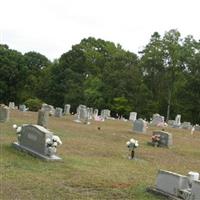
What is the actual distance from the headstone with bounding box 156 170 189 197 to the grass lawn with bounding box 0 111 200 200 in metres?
0.33

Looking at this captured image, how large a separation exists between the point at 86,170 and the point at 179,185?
12.0ft

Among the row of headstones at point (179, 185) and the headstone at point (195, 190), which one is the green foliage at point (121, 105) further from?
the headstone at point (195, 190)

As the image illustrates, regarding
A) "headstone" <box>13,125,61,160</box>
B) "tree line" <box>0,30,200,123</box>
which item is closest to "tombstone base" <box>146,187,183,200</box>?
"headstone" <box>13,125,61,160</box>

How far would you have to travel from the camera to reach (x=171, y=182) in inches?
434

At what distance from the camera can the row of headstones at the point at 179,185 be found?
10.1 m

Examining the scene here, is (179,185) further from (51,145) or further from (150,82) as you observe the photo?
(150,82)

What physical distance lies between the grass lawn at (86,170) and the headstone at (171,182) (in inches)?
12.9

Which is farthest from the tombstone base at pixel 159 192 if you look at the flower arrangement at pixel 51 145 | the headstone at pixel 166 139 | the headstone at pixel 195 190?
the headstone at pixel 166 139

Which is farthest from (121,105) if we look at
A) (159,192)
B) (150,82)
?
(159,192)

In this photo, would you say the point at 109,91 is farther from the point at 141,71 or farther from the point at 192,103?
the point at 192,103

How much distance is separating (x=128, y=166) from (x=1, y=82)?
6640cm

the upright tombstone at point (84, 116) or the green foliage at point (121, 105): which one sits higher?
the green foliage at point (121, 105)

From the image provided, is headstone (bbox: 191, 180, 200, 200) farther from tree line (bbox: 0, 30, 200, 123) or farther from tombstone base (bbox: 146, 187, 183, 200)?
tree line (bbox: 0, 30, 200, 123)

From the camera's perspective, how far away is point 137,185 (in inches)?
484
